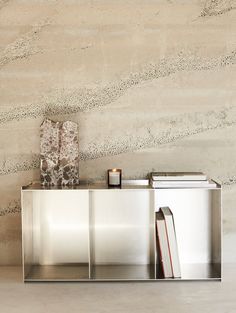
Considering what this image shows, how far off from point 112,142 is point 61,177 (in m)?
0.32

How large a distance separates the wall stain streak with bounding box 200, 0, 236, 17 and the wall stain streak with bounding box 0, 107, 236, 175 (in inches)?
18.7

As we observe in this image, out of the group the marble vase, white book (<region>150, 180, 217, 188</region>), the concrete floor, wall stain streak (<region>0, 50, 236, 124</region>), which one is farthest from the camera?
wall stain streak (<region>0, 50, 236, 124</region>)

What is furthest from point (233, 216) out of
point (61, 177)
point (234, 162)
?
point (61, 177)

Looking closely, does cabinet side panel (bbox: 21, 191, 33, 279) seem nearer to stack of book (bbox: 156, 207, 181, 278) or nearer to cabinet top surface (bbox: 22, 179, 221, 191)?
cabinet top surface (bbox: 22, 179, 221, 191)

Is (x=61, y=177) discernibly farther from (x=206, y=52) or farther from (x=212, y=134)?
(x=206, y=52)

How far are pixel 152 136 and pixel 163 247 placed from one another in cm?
57

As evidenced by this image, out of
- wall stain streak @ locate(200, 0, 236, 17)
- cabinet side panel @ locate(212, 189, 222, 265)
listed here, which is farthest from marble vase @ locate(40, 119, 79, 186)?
wall stain streak @ locate(200, 0, 236, 17)

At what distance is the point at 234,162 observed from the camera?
→ 8.76ft

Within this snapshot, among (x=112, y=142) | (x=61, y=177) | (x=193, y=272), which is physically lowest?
(x=193, y=272)

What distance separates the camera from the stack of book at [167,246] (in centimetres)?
240

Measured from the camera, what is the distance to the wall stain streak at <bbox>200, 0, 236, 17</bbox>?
2.63 metres

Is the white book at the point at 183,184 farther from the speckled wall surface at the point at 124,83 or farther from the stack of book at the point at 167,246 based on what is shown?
the speckled wall surface at the point at 124,83

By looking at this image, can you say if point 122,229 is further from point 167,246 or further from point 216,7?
point 216,7

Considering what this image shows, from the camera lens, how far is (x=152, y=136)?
105 inches
